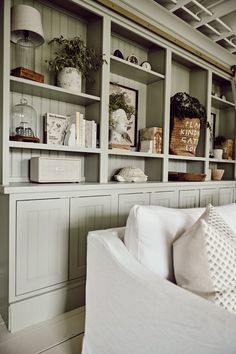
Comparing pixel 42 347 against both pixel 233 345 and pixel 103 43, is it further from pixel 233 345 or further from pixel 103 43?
pixel 103 43

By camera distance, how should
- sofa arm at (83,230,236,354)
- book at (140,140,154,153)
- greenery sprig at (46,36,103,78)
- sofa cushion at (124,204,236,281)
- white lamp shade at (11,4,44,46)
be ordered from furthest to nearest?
A: book at (140,140,154,153) < greenery sprig at (46,36,103,78) < white lamp shade at (11,4,44,46) < sofa cushion at (124,204,236,281) < sofa arm at (83,230,236,354)

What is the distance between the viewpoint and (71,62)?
198 centimetres

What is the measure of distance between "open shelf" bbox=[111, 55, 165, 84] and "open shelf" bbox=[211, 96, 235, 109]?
3.21ft

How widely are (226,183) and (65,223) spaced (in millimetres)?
2220

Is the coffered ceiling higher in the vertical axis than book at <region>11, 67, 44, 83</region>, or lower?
higher

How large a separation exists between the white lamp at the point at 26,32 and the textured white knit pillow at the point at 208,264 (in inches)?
65.4

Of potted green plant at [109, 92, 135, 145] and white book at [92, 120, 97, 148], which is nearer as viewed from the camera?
A: white book at [92, 120, 97, 148]

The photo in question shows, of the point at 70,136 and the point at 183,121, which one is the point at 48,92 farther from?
the point at 183,121

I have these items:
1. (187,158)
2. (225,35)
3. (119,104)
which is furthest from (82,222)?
(225,35)

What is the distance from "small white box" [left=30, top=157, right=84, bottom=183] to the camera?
1.82 metres

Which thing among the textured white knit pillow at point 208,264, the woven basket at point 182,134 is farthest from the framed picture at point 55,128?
the textured white knit pillow at point 208,264

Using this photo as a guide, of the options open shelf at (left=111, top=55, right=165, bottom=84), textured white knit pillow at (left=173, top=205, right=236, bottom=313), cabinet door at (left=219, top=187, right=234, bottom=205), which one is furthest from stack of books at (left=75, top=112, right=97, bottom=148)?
cabinet door at (left=219, top=187, right=234, bottom=205)

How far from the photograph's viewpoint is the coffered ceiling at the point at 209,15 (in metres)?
2.43

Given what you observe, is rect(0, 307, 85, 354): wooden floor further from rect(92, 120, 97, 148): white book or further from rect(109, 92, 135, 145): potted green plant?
rect(109, 92, 135, 145): potted green plant
